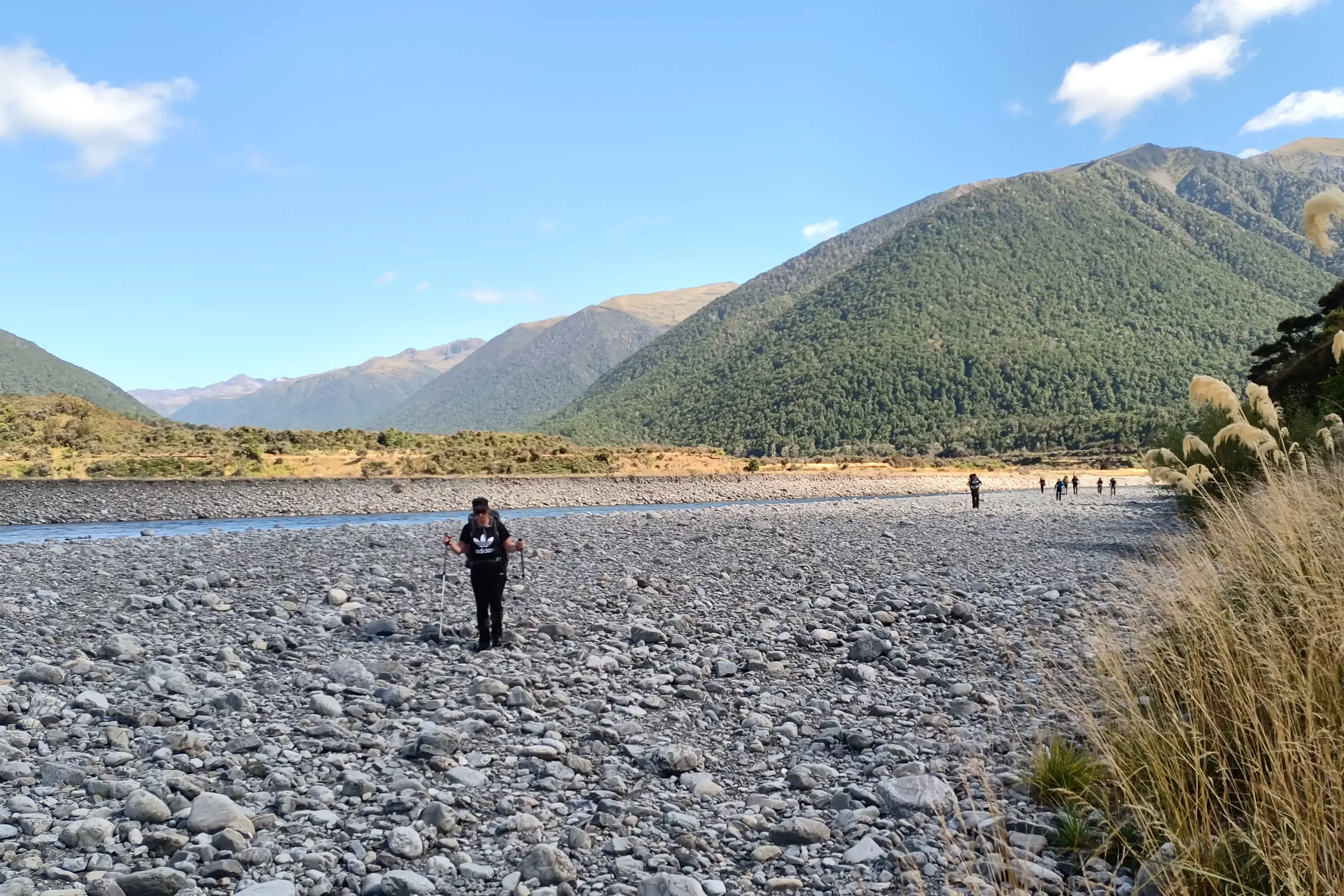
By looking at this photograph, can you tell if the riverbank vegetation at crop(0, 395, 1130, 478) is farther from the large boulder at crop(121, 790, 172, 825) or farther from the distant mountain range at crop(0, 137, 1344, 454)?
the large boulder at crop(121, 790, 172, 825)

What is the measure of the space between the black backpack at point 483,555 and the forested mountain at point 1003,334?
4223 inches

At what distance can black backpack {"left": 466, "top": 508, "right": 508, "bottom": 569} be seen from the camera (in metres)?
9.54

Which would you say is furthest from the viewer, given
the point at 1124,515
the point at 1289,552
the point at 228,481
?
the point at 228,481

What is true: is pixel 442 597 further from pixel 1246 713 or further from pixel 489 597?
pixel 1246 713

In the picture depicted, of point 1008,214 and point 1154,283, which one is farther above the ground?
point 1008,214

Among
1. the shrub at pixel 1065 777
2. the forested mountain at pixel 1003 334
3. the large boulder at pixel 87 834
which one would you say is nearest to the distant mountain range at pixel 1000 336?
the forested mountain at pixel 1003 334

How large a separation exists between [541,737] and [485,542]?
368cm

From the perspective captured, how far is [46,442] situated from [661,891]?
64.3 meters

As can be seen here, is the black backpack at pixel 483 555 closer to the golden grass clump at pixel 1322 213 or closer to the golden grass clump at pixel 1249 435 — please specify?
the golden grass clump at pixel 1249 435

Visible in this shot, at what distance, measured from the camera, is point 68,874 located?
409 cm

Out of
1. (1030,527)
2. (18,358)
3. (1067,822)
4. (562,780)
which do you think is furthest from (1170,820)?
(18,358)

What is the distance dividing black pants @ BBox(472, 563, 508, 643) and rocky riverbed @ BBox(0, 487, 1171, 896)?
30 centimetres

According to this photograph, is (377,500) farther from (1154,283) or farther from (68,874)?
(1154,283)

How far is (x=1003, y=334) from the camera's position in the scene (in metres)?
136
